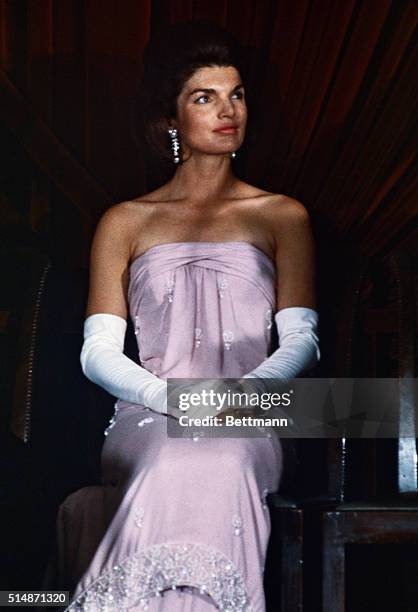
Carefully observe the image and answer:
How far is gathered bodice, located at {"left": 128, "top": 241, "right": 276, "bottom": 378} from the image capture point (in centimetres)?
150

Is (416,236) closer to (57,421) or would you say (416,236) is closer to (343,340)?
(343,340)

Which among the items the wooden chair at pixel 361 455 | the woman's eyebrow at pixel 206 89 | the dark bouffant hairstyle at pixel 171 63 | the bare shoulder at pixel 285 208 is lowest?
the wooden chair at pixel 361 455

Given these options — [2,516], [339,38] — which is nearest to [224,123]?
[339,38]

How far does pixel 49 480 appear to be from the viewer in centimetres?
148

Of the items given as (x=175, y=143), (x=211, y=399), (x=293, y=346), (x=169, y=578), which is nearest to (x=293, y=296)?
(x=293, y=346)

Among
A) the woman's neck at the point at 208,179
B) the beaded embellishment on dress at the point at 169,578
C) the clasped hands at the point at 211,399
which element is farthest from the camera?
the woman's neck at the point at 208,179

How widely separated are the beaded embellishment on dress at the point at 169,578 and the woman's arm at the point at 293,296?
27 centimetres

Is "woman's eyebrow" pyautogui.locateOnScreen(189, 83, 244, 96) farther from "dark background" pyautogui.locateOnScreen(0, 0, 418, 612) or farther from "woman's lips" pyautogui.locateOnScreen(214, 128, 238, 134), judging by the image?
"dark background" pyautogui.locateOnScreen(0, 0, 418, 612)

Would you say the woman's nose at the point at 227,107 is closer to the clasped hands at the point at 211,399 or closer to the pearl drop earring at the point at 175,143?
the pearl drop earring at the point at 175,143

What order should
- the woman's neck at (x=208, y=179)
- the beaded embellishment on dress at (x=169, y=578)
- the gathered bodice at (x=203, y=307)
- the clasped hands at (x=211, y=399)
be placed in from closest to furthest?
the beaded embellishment on dress at (x=169, y=578)
the clasped hands at (x=211, y=399)
the gathered bodice at (x=203, y=307)
the woman's neck at (x=208, y=179)

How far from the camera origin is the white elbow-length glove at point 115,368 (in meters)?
1.40

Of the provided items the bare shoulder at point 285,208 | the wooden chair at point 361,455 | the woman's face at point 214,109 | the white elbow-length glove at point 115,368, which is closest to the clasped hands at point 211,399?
the white elbow-length glove at point 115,368

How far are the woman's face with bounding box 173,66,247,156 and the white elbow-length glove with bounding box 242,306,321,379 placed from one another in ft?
0.95

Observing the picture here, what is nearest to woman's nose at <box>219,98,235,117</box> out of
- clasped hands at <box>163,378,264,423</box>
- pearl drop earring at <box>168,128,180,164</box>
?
pearl drop earring at <box>168,128,180,164</box>
